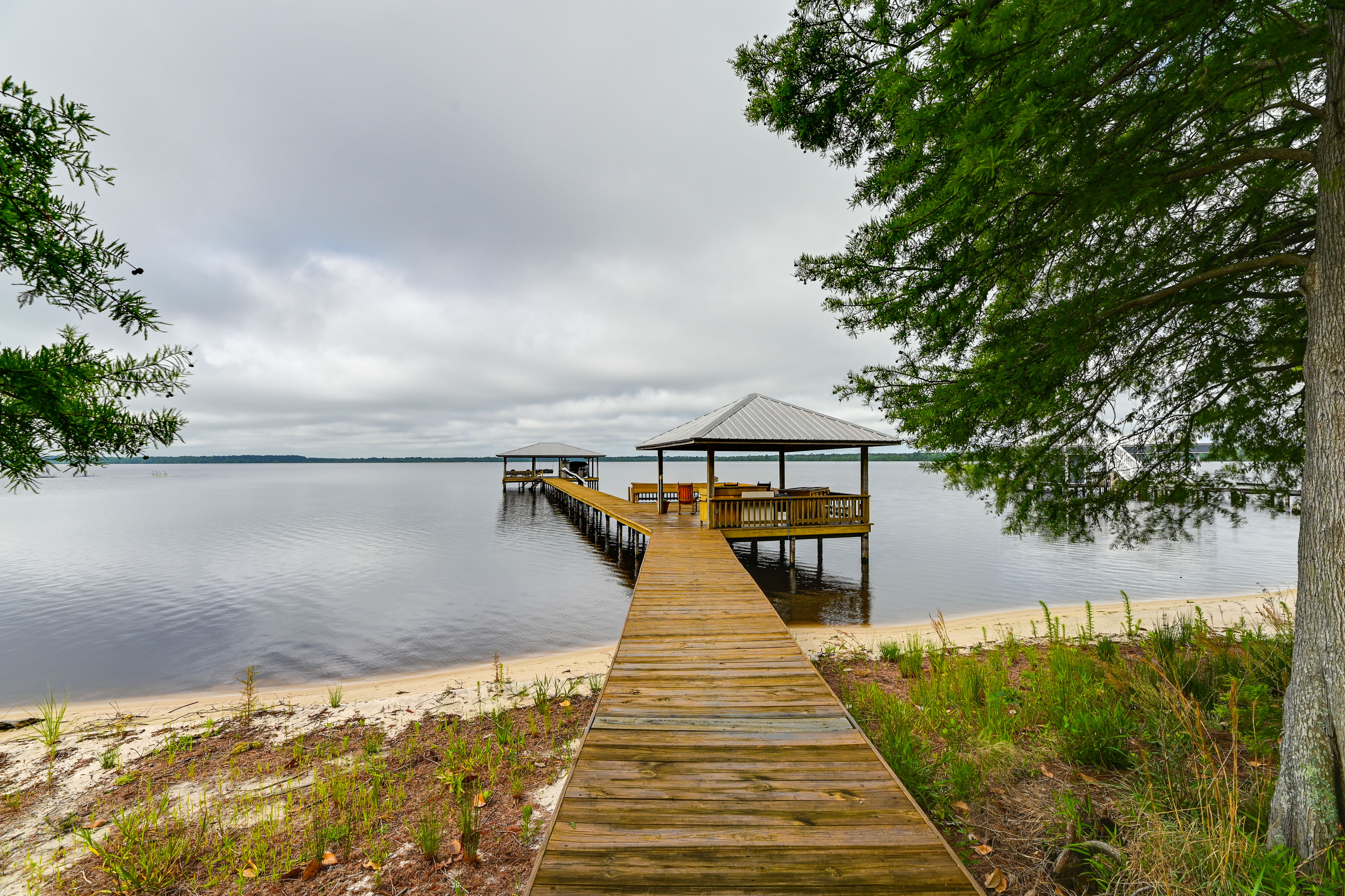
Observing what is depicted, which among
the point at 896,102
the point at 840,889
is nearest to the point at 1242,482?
the point at 896,102

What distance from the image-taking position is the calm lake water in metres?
11.6

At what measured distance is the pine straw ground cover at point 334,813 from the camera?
10.6ft

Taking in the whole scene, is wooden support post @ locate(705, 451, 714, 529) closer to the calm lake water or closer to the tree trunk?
the calm lake water

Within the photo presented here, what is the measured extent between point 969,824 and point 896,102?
479 centimetres

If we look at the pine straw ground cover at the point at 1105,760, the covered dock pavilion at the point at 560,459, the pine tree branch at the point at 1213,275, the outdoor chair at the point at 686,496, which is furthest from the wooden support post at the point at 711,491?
the covered dock pavilion at the point at 560,459

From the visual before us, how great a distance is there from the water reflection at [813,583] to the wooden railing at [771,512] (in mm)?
1413

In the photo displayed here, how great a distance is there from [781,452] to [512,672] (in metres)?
10.6

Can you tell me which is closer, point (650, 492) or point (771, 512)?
point (771, 512)

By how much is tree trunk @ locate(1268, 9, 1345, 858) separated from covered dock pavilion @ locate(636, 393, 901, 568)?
1051 cm

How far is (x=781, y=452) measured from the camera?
16719mm

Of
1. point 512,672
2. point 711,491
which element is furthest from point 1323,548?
point 711,491

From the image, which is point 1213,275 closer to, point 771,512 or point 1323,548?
point 1323,548

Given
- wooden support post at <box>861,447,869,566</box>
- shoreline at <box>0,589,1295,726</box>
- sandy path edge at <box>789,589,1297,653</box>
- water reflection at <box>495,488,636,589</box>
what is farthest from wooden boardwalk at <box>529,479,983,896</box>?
wooden support post at <box>861,447,869,566</box>

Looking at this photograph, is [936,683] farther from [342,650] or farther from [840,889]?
[342,650]
